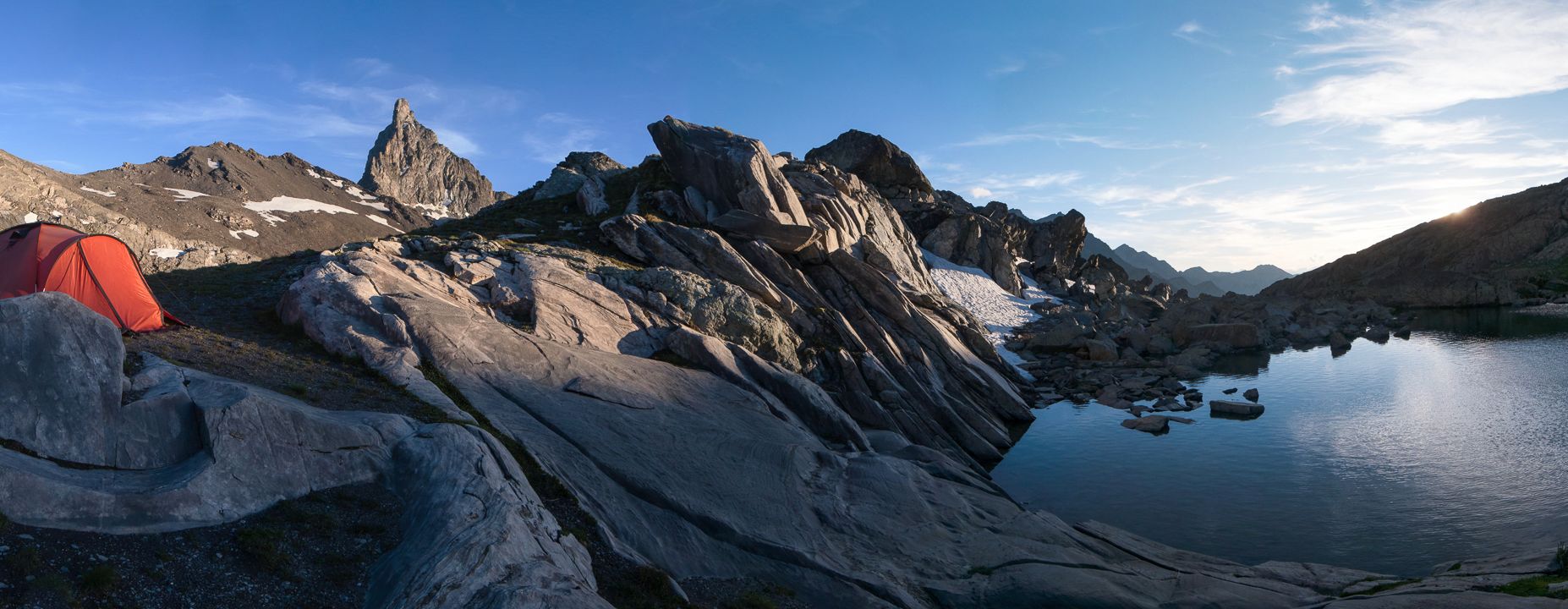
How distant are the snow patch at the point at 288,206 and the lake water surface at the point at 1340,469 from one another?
585 feet

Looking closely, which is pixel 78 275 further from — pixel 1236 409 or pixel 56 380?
pixel 1236 409

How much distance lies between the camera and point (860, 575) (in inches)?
755

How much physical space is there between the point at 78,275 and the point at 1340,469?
53.8 meters

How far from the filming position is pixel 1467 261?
128500 mm

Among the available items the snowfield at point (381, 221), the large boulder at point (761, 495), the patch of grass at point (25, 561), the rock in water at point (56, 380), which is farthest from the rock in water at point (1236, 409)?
the snowfield at point (381, 221)

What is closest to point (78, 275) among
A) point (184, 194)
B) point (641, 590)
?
point (641, 590)

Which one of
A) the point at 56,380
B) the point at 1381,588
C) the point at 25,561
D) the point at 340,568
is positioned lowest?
the point at 1381,588

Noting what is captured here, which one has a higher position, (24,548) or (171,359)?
(171,359)

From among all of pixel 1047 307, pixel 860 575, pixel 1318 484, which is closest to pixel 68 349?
pixel 860 575

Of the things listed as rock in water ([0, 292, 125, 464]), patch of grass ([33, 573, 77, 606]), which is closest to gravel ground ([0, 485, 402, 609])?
patch of grass ([33, 573, 77, 606])

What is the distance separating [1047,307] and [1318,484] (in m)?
60.5

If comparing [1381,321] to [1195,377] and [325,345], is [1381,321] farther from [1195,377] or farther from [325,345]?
[325,345]

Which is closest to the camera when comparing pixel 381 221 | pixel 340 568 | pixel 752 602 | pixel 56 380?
pixel 340 568

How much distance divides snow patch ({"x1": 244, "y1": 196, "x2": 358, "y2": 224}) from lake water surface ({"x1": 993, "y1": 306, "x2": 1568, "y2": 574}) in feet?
585
